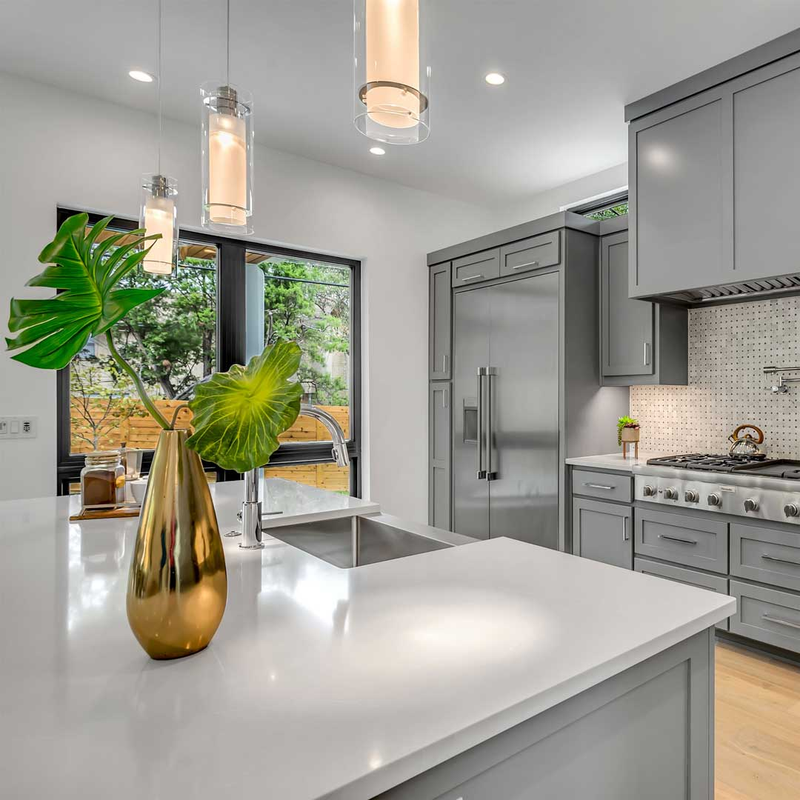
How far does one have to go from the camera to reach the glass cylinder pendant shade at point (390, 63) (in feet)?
3.17

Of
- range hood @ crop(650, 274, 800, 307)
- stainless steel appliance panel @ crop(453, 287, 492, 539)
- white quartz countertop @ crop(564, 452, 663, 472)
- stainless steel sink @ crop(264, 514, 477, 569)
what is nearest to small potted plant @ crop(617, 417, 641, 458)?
white quartz countertop @ crop(564, 452, 663, 472)

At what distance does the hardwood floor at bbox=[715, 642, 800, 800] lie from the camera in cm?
174

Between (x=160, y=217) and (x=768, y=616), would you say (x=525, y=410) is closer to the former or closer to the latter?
(x=768, y=616)

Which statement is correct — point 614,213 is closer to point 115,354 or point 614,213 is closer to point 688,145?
point 688,145

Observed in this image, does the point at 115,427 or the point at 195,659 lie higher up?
the point at 115,427

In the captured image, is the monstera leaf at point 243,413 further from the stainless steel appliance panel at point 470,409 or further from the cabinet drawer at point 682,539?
the stainless steel appliance panel at point 470,409

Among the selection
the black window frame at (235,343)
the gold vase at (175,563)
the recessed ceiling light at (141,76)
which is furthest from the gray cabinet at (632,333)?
the gold vase at (175,563)

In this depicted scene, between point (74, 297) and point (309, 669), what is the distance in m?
0.55

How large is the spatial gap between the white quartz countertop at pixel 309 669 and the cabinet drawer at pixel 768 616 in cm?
185

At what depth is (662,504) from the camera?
286 centimetres

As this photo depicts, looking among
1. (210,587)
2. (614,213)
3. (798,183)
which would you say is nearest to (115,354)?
(210,587)

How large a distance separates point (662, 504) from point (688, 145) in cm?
176

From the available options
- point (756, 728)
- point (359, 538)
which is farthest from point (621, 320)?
point (359, 538)

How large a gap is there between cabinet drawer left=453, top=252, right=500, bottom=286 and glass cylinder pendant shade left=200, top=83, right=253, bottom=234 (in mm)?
2473
